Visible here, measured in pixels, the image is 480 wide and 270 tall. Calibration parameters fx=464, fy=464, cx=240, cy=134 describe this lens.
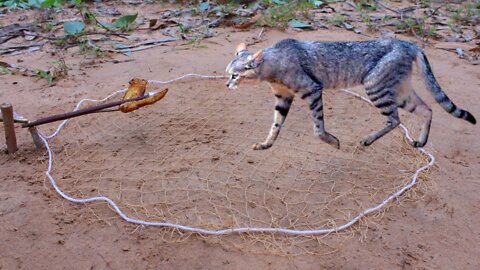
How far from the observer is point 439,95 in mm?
3857

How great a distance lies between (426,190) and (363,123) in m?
1.14

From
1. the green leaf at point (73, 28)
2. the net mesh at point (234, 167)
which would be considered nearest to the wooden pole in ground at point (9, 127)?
the net mesh at point (234, 167)

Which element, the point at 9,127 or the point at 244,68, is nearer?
the point at 244,68

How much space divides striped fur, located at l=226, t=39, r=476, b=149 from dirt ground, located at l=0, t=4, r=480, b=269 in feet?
2.17

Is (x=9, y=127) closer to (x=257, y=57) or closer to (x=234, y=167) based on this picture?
(x=234, y=167)

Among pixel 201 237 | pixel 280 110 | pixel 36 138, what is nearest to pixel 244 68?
pixel 280 110

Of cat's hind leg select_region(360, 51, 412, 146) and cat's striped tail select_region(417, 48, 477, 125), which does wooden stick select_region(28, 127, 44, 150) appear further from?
cat's striped tail select_region(417, 48, 477, 125)

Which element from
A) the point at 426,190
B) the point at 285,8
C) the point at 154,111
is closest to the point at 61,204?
the point at 154,111

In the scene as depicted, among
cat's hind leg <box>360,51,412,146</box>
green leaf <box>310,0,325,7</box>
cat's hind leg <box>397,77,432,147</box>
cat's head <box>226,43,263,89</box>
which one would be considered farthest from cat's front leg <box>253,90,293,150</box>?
green leaf <box>310,0,325,7</box>

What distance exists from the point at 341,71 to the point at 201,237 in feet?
5.77

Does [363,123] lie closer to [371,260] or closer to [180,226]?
[371,260]

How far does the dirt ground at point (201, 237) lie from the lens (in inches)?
119

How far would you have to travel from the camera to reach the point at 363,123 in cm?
473

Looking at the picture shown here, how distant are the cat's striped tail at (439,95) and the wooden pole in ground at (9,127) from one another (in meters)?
3.43
